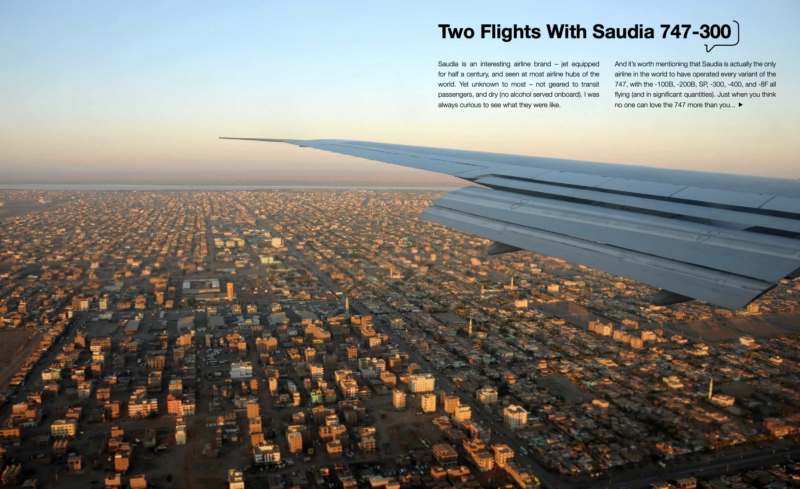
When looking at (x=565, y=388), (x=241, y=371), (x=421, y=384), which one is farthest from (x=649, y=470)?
(x=241, y=371)

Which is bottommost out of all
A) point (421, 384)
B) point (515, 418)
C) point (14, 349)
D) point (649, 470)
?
point (649, 470)

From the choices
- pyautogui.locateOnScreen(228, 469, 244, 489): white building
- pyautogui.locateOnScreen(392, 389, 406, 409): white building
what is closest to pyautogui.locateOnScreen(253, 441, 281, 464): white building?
pyautogui.locateOnScreen(228, 469, 244, 489): white building

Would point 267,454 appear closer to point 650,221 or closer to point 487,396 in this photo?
point 487,396

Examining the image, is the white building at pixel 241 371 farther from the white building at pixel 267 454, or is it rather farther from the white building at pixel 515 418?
the white building at pixel 515 418

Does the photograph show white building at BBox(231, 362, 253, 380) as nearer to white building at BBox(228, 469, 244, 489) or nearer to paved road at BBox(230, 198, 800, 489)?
white building at BBox(228, 469, 244, 489)

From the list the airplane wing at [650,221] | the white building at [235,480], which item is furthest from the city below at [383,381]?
the airplane wing at [650,221]
